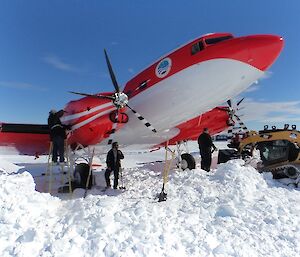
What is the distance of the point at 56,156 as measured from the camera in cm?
1178

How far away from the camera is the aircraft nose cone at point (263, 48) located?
9.34m

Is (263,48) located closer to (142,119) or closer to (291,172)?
(291,172)

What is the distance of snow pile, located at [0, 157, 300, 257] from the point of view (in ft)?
17.8

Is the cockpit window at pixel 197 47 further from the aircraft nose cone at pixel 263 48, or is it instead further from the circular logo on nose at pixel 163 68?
the aircraft nose cone at pixel 263 48

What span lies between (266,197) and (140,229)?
426 centimetres

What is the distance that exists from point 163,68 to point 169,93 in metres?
0.91

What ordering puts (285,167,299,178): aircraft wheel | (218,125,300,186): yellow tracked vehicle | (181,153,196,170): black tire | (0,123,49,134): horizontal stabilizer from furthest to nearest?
(181,153,196,170): black tire → (0,123,49,134): horizontal stabilizer → (218,125,300,186): yellow tracked vehicle → (285,167,299,178): aircraft wheel

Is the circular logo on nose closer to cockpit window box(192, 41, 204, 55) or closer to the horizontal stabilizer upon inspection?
cockpit window box(192, 41, 204, 55)

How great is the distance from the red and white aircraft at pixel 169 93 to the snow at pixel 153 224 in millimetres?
3304

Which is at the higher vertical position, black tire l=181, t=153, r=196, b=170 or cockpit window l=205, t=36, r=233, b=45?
cockpit window l=205, t=36, r=233, b=45

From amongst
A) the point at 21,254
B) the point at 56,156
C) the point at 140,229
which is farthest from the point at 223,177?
the point at 21,254

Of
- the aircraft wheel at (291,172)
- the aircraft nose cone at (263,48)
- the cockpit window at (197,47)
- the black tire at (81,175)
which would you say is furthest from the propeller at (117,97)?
the aircraft wheel at (291,172)

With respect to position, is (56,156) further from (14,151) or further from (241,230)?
(241,230)

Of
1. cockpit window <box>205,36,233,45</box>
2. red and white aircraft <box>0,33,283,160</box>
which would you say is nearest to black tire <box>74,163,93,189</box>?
red and white aircraft <box>0,33,283,160</box>
